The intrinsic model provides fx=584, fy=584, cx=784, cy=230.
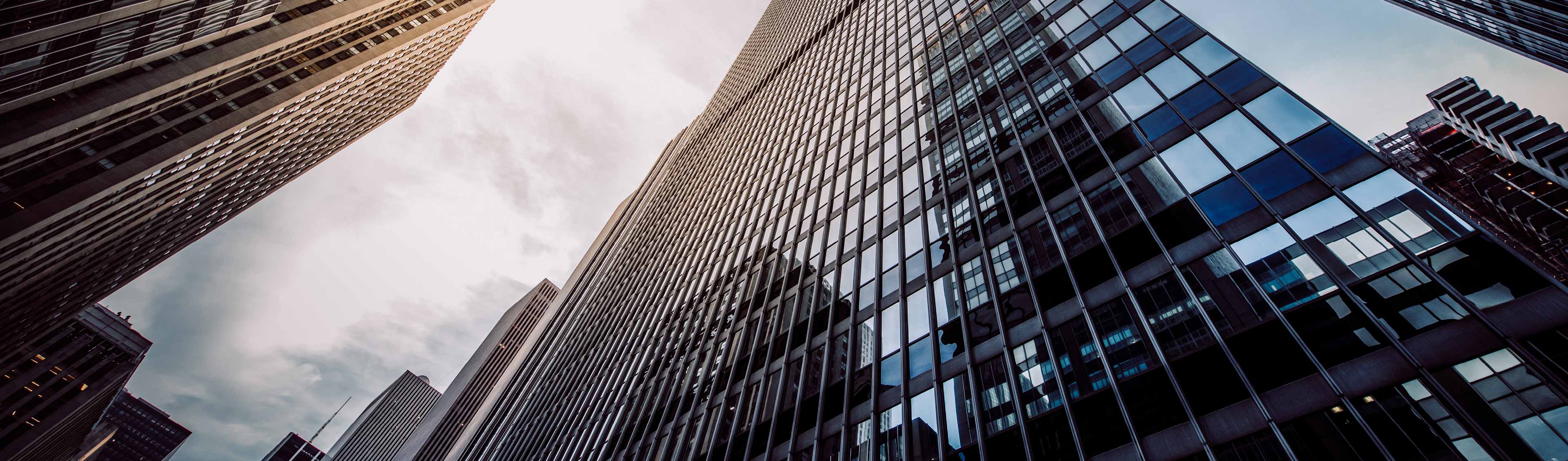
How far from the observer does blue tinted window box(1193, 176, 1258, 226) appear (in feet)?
49.2

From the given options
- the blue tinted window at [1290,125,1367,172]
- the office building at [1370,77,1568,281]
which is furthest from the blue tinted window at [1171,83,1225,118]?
the office building at [1370,77,1568,281]

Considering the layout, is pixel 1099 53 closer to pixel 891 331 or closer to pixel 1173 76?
pixel 1173 76

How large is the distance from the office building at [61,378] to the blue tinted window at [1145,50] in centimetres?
11001

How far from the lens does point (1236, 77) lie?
17906 mm

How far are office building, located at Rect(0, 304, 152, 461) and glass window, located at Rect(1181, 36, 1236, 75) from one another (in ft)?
365

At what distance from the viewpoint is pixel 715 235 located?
48.7 metres

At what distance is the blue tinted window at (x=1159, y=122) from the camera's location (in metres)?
18.5

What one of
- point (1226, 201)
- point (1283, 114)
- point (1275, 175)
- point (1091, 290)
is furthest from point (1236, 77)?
point (1091, 290)

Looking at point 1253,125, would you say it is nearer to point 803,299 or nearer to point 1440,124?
point 803,299

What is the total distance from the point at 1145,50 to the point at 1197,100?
437 cm

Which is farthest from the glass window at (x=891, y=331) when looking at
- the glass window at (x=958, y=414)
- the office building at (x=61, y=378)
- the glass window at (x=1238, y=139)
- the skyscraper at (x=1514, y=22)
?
the office building at (x=61, y=378)

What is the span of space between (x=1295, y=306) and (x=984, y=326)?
7.68 meters

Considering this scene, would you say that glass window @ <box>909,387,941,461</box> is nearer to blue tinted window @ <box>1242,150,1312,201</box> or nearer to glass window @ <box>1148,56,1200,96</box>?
blue tinted window @ <box>1242,150,1312,201</box>

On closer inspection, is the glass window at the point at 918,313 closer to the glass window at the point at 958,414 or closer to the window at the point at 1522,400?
the glass window at the point at 958,414
